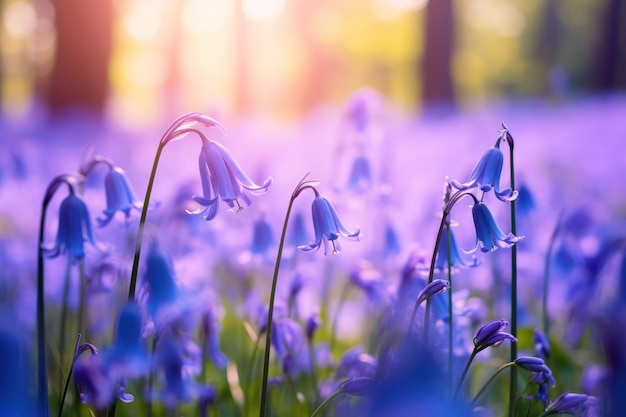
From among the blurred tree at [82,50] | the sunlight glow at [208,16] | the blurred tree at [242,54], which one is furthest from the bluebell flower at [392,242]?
the sunlight glow at [208,16]

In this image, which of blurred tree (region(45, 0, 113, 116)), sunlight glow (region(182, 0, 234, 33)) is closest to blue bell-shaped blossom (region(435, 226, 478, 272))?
blurred tree (region(45, 0, 113, 116))

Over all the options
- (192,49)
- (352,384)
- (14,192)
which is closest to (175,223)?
(352,384)

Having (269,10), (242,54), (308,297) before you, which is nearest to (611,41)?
Result: (242,54)

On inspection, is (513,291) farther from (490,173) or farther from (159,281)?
(159,281)

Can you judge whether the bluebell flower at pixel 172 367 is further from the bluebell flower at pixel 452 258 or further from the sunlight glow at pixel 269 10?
the sunlight glow at pixel 269 10

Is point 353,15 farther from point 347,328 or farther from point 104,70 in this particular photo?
point 347,328
